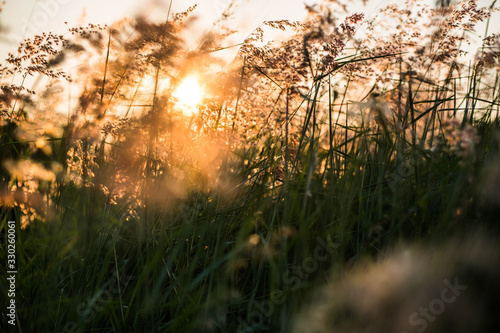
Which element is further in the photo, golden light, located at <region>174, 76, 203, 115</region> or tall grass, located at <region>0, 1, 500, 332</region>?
Answer: golden light, located at <region>174, 76, 203, 115</region>

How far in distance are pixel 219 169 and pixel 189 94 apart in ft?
1.06

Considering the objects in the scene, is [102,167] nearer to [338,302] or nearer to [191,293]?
[191,293]

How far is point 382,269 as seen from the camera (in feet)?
3.19

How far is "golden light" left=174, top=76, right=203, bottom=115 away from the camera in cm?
147

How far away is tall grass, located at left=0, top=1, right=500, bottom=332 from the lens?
3.66ft

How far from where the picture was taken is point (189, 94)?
58.9 inches

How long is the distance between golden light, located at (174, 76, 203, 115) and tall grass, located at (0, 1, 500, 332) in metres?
0.03

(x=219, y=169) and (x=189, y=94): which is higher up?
(x=189, y=94)

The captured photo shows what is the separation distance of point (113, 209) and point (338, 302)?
Result: 1.06 metres

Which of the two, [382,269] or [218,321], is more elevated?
[382,269]

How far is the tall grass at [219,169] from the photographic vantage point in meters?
1.11

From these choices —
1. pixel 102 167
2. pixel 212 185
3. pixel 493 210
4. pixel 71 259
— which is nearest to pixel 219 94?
pixel 212 185

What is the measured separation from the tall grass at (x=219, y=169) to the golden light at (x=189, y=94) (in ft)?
0.11

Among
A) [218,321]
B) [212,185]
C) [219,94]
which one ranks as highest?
[219,94]
